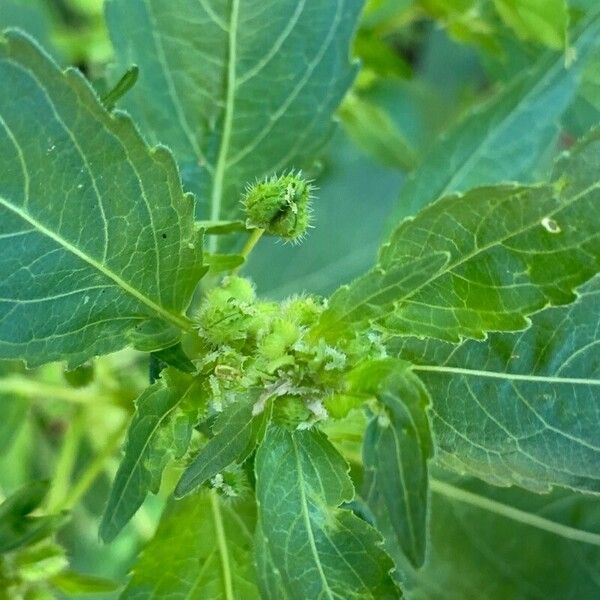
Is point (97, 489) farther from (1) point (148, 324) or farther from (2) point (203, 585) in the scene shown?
(1) point (148, 324)

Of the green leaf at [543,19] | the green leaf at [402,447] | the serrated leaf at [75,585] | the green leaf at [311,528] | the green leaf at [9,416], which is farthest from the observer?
the green leaf at [9,416]

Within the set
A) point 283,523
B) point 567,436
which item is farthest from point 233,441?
point 567,436

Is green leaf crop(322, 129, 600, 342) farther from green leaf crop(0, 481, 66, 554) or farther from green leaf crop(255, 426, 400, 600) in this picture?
green leaf crop(0, 481, 66, 554)

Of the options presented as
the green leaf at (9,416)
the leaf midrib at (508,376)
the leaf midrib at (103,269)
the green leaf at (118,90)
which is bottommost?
the leaf midrib at (508,376)

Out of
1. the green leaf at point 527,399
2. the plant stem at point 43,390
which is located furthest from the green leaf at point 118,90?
the plant stem at point 43,390

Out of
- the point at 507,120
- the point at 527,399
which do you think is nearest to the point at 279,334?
the point at 527,399

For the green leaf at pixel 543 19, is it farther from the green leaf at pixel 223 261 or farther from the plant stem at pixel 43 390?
the plant stem at pixel 43 390

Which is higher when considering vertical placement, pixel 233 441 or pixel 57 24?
pixel 57 24
